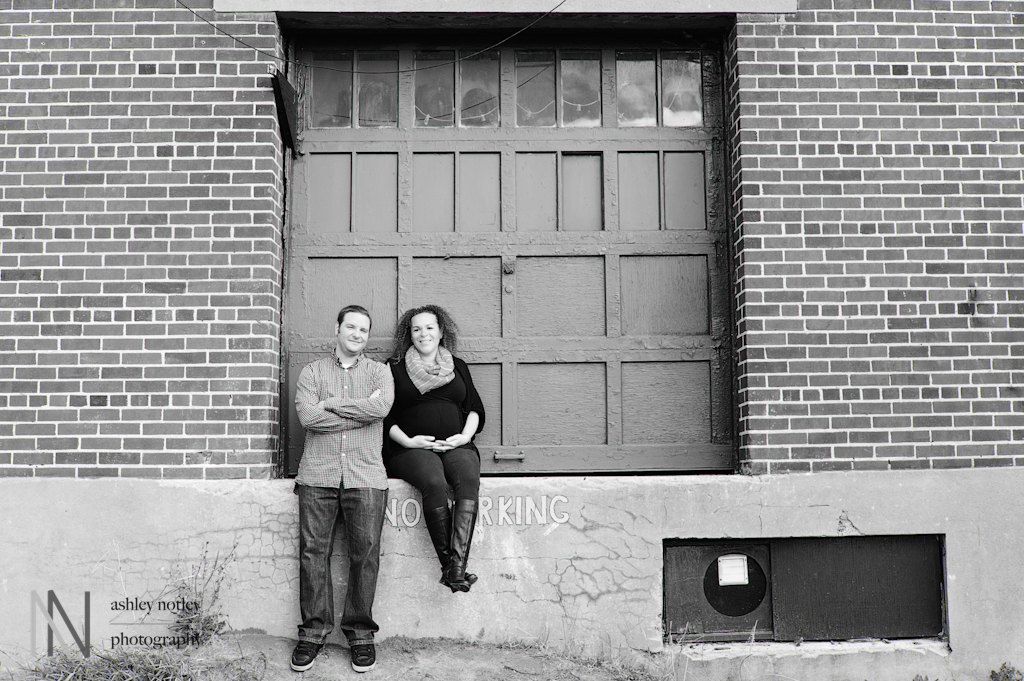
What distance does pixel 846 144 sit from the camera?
512cm

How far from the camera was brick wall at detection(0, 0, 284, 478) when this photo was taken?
16.0 feet

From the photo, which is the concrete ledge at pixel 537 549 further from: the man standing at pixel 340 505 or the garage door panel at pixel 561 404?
the garage door panel at pixel 561 404

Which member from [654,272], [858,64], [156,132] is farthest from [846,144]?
[156,132]

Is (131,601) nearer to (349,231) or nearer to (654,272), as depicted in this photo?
(349,231)

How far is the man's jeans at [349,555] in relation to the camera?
15.0ft

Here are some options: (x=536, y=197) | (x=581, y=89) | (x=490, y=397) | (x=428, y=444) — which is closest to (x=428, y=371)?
(x=428, y=444)

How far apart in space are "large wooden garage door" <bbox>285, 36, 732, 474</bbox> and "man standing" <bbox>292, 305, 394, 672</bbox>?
62 centimetres

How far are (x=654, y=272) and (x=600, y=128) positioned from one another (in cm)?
98

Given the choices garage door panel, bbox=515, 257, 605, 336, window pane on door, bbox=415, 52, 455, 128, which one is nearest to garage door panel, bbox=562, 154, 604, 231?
garage door panel, bbox=515, 257, 605, 336

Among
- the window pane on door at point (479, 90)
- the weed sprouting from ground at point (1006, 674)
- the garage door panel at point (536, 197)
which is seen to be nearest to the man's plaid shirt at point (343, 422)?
the garage door panel at point (536, 197)

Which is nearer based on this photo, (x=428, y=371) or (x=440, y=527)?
(x=440, y=527)

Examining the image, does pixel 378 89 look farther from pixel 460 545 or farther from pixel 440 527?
pixel 460 545

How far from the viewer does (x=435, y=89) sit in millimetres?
5469

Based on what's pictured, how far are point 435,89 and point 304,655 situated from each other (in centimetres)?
346
